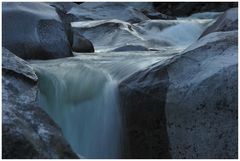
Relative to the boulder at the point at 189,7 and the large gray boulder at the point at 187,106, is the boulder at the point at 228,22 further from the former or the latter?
the boulder at the point at 189,7

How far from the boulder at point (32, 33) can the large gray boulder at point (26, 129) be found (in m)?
3.17

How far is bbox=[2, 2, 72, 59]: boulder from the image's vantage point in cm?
672

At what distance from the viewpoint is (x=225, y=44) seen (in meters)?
4.48

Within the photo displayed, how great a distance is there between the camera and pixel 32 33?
684cm

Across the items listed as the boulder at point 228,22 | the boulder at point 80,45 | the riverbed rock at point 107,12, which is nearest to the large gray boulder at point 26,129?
the boulder at point 80,45

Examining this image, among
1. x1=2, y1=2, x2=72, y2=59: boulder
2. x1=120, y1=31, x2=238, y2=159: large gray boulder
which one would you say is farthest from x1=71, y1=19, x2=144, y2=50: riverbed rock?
x1=120, y1=31, x2=238, y2=159: large gray boulder

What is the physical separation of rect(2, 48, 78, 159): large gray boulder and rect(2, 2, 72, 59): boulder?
10.4 feet

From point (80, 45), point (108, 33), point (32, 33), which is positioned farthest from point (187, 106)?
point (108, 33)

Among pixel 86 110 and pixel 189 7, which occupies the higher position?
pixel 86 110

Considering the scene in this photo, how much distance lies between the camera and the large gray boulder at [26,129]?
9.37ft

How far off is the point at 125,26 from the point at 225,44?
7514 millimetres

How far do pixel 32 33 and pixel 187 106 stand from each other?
11.1 ft

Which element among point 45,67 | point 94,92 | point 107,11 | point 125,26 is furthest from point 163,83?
point 107,11

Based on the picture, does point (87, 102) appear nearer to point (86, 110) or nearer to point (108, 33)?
point (86, 110)
